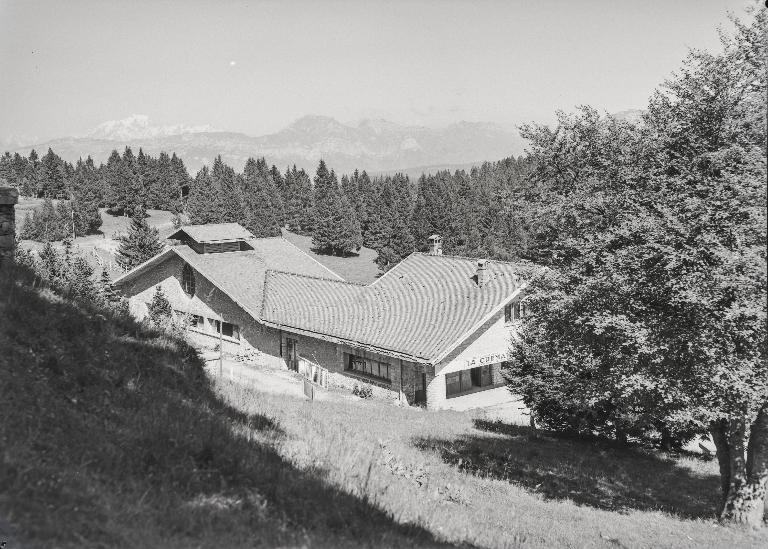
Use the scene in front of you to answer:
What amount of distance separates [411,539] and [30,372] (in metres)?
5.58

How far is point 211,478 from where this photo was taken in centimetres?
707

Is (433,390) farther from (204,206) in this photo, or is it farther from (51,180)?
(51,180)

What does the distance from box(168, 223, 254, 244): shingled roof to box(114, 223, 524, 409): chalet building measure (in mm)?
70

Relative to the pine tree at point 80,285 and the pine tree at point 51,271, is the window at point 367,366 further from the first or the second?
the pine tree at point 51,271

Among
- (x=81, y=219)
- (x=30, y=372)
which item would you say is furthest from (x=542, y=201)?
(x=81, y=219)

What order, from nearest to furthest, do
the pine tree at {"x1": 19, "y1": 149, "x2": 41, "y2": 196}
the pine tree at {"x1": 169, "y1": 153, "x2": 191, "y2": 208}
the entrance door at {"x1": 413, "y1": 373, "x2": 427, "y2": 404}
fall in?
the entrance door at {"x1": 413, "y1": 373, "x2": 427, "y2": 404} → the pine tree at {"x1": 19, "y1": 149, "x2": 41, "y2": 196} → the pine tree at {"x1": 169, "y1": 153, "x2": 191, "y2": 208}

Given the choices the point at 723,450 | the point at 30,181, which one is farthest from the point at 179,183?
the point at 723,450

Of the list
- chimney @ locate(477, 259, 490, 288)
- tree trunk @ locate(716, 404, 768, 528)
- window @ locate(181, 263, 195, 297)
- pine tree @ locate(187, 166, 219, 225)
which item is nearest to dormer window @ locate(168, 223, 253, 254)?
window @ locate(181, 263, 195, 297)

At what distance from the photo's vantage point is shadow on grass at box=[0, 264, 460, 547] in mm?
5504

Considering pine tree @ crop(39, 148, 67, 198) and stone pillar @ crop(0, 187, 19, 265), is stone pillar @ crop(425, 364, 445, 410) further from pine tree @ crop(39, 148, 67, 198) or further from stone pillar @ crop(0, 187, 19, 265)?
pine tree @ crop(39, 148, 67, 198)

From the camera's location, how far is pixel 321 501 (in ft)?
24.1

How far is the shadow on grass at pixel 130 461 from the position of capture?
5.50 metres

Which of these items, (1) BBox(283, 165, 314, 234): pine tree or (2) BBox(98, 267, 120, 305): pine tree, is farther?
(1) BBox(283, 165, 314, 234): pine tree

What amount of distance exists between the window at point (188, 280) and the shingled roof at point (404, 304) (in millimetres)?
5869
